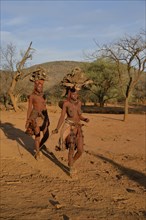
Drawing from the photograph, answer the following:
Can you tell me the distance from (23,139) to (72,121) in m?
5.19

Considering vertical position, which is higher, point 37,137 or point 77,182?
point 37,137

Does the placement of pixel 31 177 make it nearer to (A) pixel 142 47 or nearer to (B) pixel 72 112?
(B) pixel 72 112

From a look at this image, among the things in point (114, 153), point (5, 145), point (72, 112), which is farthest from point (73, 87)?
point (5, 145)

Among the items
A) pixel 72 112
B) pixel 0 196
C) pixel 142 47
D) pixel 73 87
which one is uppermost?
pixel 142 47

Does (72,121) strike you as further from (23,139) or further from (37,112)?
(23,139)

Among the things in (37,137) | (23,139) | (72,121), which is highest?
(72,121)

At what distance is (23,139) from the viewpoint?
39.5 feet

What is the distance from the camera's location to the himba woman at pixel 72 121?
280 inches

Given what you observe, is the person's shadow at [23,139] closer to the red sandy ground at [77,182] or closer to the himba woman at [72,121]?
the red sandy ground at [77,182]

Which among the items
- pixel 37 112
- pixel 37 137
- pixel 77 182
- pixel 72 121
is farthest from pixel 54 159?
pixel 77 182

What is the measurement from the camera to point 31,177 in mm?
7137

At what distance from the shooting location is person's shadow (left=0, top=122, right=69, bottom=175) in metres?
8.54

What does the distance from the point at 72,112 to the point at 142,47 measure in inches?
437

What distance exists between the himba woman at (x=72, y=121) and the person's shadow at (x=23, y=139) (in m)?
0.62
